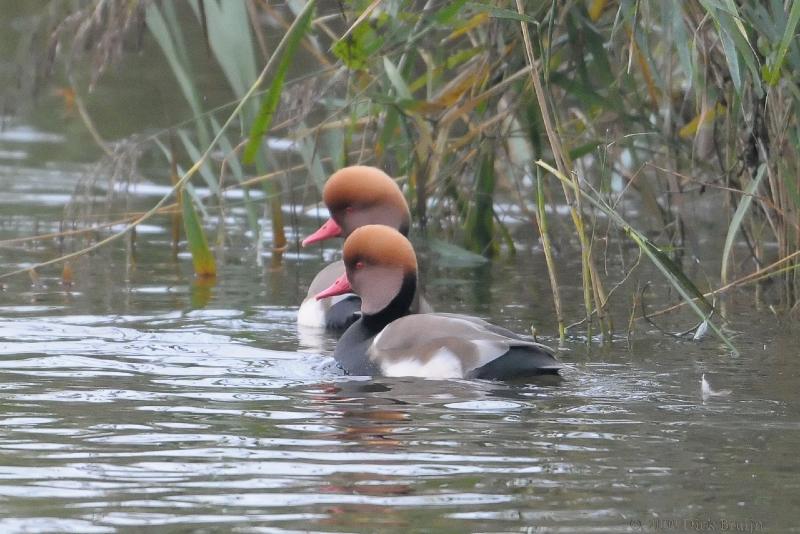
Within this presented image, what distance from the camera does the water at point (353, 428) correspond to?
4203 mm

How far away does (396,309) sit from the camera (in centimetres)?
662

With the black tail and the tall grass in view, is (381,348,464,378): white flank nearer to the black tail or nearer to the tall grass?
the black tail

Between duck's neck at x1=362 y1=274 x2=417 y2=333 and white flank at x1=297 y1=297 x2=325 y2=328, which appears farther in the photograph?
white flank at x1=297 y1=297 x2=325 y2=328

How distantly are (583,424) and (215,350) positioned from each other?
2.05m

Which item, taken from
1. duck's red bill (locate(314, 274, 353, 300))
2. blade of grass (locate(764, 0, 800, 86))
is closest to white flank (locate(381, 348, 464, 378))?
duck's red bill (locate(314, 274, 353, 300))

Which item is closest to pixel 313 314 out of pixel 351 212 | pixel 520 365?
pixel 351 212

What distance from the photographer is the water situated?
420cm

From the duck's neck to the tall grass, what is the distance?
59 centimetres

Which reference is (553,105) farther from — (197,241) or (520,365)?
(197,241)

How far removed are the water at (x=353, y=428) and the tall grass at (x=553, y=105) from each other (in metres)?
0.42

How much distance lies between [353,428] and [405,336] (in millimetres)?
1048

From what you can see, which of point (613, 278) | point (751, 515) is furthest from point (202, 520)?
point (613, 278)

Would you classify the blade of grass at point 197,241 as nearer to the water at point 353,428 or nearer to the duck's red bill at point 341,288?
the water at point 353,428

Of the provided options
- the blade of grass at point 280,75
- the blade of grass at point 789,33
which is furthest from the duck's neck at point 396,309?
the blade of grass at point 789,33
